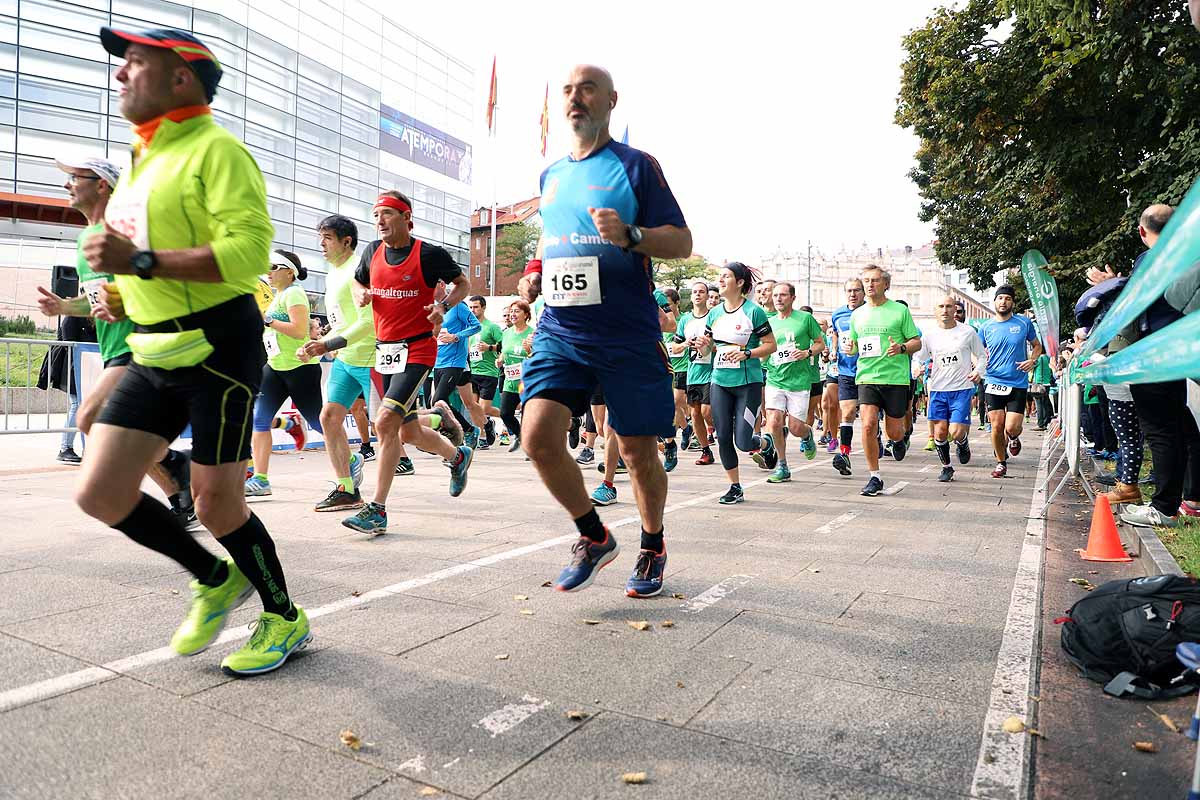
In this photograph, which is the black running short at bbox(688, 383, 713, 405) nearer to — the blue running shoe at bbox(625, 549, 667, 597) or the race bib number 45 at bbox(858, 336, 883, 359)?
the race bib number 45 at bbox(858, 336, 883, 359)

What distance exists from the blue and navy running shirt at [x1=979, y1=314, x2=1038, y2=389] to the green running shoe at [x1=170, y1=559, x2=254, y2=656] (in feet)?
32.5

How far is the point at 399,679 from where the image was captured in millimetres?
2916

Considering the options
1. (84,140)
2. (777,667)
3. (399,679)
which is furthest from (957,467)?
(84,140)

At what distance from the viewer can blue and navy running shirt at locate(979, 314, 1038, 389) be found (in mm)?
10859

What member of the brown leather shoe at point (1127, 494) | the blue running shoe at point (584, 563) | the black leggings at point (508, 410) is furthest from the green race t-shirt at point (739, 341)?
the black leggings at point (508, 410)

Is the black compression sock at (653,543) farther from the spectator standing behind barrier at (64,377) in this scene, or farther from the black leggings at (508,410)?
the black leggings at (508,410)

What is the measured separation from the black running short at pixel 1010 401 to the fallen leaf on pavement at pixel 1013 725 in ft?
29.6

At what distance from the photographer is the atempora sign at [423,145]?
4878 centimetres

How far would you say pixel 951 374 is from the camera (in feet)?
34.2

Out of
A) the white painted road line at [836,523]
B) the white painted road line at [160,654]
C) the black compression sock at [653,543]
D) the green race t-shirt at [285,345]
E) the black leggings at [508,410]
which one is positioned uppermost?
the green race t-shirt at [285,345]

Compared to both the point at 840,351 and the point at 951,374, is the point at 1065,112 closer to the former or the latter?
the point at 840,351

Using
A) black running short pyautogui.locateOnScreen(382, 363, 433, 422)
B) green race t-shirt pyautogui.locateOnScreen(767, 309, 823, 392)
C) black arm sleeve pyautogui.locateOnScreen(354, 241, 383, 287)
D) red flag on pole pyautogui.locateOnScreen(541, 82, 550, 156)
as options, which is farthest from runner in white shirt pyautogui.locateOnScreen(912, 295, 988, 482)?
→ red flag on pole pyautogui.locateOnScreen(541, 82, 550, 156)

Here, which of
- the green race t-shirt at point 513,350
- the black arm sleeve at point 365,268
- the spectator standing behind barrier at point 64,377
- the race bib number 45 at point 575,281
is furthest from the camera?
the green race t-shirt at point 513,350

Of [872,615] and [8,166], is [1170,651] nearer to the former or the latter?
[872,615]
